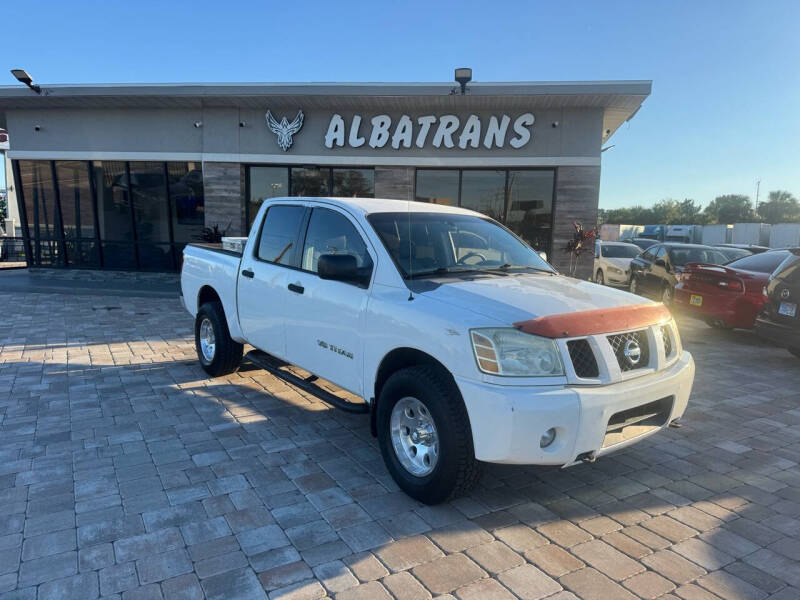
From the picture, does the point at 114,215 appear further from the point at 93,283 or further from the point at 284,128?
the point at 284,128

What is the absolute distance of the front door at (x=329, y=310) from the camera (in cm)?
387

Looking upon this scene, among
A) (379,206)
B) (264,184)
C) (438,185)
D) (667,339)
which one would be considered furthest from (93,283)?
(667,339)

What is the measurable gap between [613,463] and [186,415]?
146 inches

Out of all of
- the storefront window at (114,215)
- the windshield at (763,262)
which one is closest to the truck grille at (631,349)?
the windshield at (763,262)

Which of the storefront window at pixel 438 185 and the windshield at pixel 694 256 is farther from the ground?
the storefront window at pixel 438 185

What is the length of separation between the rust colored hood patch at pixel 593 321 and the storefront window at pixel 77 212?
15.4 meters

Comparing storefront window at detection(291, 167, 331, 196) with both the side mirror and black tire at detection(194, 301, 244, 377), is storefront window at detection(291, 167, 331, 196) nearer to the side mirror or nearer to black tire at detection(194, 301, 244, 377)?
black tire at detection(194, 301, 244, 377)

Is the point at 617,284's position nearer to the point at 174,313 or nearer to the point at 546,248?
the point at 546,248

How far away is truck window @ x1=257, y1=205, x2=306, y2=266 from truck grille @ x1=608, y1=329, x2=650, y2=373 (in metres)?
2.74

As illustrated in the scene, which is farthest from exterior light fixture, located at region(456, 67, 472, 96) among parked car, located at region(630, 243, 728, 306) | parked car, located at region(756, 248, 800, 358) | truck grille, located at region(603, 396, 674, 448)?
truck grille, located at region(603, 396, 674, 448)

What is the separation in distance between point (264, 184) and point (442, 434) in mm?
12373

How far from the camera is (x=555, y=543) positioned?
302cm

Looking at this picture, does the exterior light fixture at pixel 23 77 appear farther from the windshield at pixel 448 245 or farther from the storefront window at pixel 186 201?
the windshield at pixel 448 245

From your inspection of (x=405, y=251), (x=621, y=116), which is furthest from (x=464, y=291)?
(x=621, y=116)
